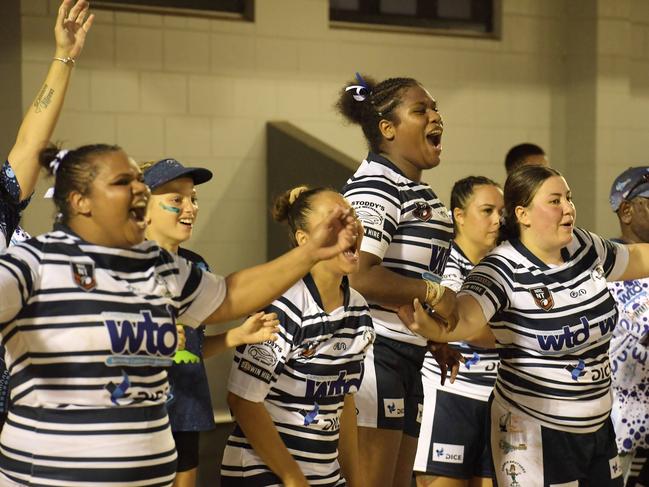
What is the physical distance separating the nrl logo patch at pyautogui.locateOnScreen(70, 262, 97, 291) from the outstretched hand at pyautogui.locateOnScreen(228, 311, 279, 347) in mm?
520

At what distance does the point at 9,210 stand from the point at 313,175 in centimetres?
294

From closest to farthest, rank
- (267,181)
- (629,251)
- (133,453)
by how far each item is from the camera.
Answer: (133,453) < (629,251) < (267,181)

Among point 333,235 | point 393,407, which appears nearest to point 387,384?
point 393,407

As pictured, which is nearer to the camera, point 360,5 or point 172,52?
point 172,52

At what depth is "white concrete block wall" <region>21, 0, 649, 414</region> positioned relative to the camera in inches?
220

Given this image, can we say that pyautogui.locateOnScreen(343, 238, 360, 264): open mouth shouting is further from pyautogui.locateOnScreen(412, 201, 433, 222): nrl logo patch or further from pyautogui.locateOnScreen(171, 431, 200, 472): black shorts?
pyautogui.locateOnScreen(171, 431, 200, 472): black shorts

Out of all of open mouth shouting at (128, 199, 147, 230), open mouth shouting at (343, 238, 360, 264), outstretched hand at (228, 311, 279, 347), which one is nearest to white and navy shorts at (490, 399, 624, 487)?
open mouth shouting at (343, 238, 360, 264)

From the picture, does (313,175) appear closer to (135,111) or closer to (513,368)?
(135,111)

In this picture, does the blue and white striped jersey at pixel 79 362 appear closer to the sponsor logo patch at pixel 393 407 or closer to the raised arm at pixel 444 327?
the raised arm at pixel 444 327

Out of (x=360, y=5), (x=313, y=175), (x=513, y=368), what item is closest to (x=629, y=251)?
(x=513, y=368)

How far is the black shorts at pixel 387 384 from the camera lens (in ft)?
9.46

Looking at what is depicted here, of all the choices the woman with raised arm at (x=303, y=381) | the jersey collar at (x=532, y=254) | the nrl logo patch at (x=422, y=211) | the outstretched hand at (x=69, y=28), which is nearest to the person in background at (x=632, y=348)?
the jersey collar at (x=532, y=254)

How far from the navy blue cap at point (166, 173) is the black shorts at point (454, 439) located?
1.06m

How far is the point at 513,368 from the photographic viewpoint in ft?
9.45
